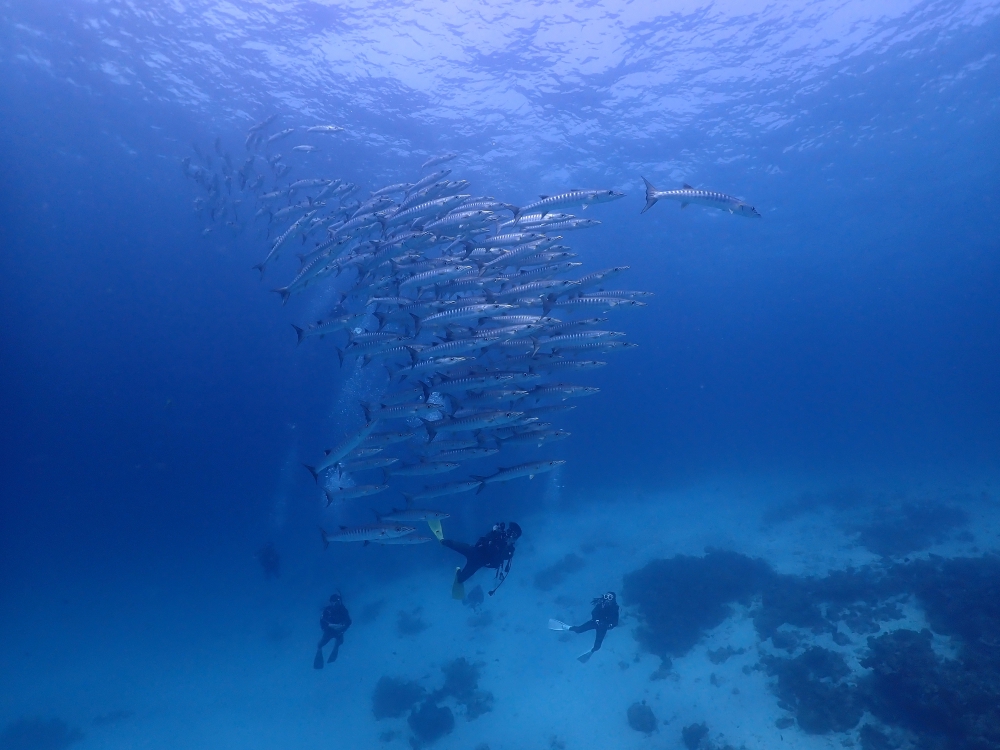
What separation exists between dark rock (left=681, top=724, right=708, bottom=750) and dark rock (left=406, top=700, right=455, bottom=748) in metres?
6.56

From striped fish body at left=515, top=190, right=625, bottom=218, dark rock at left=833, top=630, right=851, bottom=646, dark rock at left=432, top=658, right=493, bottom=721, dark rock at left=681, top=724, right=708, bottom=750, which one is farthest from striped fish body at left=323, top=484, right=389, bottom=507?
dark rock at left=833, top=630, right=851, bottom=646

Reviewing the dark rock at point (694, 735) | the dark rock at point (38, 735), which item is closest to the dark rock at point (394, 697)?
the dark rock at point (694, 735)

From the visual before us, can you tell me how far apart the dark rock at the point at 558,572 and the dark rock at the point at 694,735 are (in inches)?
375

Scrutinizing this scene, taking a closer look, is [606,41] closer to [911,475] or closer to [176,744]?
[176,744]

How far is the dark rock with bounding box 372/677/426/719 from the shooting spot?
50.1 feet

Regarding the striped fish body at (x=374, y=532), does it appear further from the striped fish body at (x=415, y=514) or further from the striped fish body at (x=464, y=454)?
the striped fish body at (x=464, y=454)

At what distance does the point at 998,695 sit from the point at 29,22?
35.9 meters

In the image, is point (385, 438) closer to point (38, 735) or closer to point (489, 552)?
point (489, 552)

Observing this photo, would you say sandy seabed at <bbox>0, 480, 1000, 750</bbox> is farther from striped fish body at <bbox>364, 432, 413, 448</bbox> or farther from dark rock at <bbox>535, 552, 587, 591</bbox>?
striped fish body at <bbox>364, 432, 413, 448</bbox>

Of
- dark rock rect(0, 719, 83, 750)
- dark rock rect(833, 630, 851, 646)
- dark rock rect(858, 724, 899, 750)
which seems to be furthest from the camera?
dark rock rect(0, 719, 83, 750)

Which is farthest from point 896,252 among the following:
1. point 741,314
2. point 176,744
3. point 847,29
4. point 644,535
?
point 176,744

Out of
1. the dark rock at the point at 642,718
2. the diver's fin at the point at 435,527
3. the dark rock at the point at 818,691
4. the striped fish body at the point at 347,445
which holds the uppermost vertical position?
the striped fish body at the point at 347,445

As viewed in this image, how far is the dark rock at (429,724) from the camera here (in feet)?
45.6

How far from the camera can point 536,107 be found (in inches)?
891
